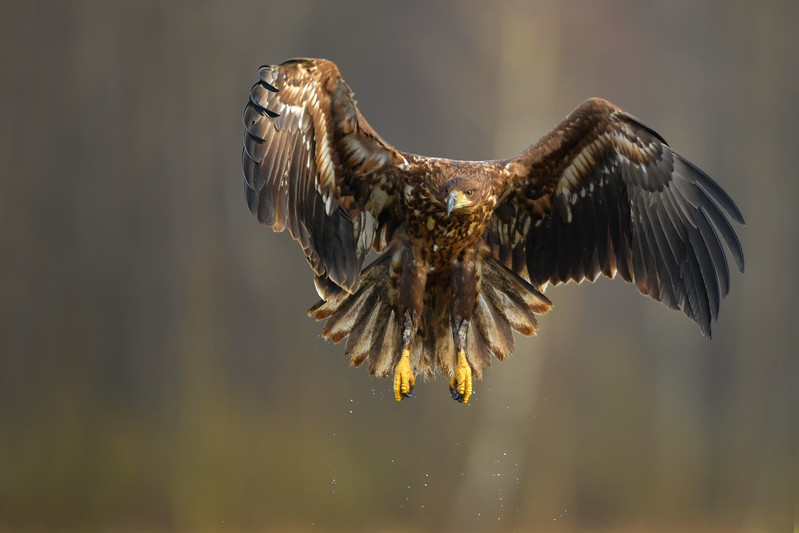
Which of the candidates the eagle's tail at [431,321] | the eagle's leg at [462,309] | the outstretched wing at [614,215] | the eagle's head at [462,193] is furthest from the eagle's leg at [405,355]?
the outstretched wing at [614,215]

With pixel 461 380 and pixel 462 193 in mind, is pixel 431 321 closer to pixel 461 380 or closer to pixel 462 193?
pixel 461 380

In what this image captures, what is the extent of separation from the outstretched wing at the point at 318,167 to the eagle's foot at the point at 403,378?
40 centimetres

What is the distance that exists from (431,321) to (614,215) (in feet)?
3.45

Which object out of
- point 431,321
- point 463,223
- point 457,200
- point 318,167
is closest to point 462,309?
point 431,321

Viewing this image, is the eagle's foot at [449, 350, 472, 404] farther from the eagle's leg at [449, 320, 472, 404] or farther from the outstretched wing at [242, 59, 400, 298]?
the outstretched wing at [242, 59, 400, 298]

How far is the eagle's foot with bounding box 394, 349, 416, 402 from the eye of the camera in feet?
13.2

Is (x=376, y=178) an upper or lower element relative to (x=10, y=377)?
upper

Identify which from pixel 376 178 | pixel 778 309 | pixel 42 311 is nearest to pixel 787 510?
pixel 778 309

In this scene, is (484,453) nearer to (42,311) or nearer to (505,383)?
(505,383)

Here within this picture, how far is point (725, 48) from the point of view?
6.44 metres

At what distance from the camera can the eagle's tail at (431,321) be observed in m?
4.17

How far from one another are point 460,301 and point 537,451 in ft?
7.98

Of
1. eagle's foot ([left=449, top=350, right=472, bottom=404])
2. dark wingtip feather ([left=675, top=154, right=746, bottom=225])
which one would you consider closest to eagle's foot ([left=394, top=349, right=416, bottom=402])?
eagle's foot ([left=449, top=350, right=472, bottom=404])

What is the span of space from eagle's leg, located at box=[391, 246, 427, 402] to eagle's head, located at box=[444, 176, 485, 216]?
402 mm
